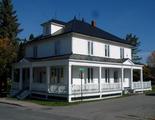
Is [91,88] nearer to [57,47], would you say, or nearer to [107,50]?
[57,47]

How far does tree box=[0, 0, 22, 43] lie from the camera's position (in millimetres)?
45531

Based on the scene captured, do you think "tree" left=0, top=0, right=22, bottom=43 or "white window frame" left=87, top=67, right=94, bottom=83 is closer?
"white window frame" left=87, top=67, right=94, bottom=83

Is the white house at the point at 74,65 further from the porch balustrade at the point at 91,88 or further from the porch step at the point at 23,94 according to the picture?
the porch step at the point at 23,94

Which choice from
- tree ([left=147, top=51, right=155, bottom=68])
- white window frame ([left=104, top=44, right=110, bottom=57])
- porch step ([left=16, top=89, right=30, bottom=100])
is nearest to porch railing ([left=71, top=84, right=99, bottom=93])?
white window frame ([left=104, top=44, right=110, bottom=57])

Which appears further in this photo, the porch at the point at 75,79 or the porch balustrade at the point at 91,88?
the porch at the point at 75,79

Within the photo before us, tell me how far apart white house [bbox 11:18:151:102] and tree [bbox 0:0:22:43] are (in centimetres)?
799

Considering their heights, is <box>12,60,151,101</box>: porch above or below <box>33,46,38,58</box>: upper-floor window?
below

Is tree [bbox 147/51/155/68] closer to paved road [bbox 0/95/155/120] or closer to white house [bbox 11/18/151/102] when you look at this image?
white house [bbox 11/18/151/102]

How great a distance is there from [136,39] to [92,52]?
45310 mm

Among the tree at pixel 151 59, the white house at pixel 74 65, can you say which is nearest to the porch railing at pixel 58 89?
the white house at pixel 74 65

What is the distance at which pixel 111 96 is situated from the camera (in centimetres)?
3134

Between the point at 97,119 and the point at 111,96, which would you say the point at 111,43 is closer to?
the point at 111,96

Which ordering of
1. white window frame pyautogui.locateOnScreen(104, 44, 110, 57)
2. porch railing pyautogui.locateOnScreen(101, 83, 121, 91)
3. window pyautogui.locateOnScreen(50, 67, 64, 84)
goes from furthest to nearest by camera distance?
white window frame pyautogui.locateOnScreen(104, 44, 110, 57) → window pyautogui.locateOnScreen(50, 67, 64, 84) → porch railing pyautogui.locateOnScreen(101, 83, 121, 91)

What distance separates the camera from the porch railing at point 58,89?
2692cm
